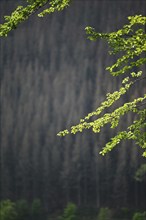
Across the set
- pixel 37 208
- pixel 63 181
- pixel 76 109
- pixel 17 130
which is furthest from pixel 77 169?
pixel 76 109

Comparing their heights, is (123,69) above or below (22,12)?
below

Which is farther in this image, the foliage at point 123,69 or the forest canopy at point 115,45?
the foliage at point 123,69

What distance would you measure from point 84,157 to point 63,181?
1058 cm

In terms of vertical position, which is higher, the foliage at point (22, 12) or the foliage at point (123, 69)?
the foliage at point (22, 12)

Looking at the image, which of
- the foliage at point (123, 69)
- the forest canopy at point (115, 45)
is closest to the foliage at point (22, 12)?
the forest canopy at point (115, 45)

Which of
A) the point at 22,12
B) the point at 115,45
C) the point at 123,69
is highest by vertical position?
the point at 22,12

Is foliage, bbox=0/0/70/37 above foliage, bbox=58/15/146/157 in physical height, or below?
above

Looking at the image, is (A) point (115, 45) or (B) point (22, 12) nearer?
(B) point (22, 12)

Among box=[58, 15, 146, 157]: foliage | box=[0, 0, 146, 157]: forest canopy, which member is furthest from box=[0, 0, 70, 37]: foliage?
box=[58, 15, 146, 157]: foliage

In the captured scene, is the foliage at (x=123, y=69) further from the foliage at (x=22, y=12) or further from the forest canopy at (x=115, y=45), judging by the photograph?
the foliage at (x=22, y=12)

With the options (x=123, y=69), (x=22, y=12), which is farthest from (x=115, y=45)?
(x=22, y=12)

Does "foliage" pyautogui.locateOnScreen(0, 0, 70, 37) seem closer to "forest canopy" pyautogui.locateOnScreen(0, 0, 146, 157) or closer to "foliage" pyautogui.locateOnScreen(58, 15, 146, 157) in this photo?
"forest canopy" pyautogui.locateOnScreen(0, 0, 146, 157)

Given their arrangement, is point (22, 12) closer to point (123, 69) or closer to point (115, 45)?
point (115, 45)

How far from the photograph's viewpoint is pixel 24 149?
154 metres
